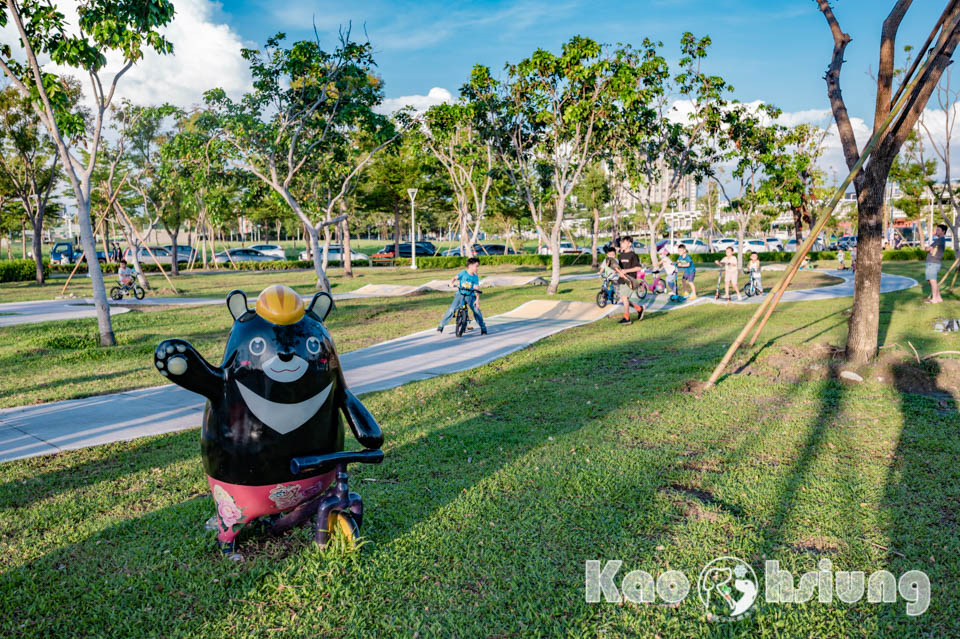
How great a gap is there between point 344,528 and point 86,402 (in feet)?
17.8

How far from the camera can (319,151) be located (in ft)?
64.4

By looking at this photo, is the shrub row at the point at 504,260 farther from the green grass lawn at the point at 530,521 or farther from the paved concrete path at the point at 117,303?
the green grass lawn at the point at 530,521

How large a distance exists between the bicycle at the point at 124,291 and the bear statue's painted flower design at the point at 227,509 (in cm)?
1992

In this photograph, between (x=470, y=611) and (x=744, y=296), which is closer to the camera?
(x=470, y=611)

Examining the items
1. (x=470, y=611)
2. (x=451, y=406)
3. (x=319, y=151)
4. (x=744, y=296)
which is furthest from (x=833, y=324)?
(x=319, y=151)

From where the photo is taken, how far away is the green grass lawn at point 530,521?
3061mm

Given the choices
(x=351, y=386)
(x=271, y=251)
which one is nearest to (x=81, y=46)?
(x=351, y=386)

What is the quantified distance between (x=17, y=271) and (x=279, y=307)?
1356 inches

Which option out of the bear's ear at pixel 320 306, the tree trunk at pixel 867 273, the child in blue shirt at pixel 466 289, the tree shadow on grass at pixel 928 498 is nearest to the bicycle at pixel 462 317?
the child in blue shirt at pixel 466 289

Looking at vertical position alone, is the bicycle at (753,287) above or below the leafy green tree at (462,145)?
below

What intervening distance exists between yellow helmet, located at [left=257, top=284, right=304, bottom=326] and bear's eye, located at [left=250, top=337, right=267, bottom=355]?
0.12 metres

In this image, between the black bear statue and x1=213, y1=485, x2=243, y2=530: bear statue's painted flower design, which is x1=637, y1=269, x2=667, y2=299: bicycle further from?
x1=213, y1=485, x2=243, y2=530: bear statue's painted flower design

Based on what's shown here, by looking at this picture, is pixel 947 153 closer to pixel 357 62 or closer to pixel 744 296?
pixel 744 296

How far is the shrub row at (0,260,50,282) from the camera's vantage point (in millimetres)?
29938
